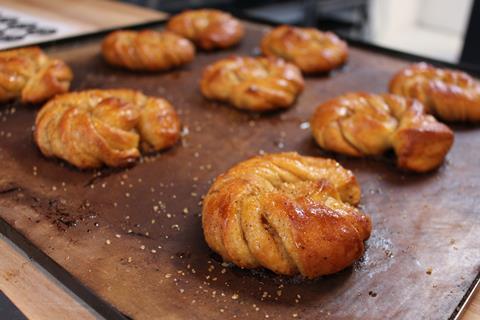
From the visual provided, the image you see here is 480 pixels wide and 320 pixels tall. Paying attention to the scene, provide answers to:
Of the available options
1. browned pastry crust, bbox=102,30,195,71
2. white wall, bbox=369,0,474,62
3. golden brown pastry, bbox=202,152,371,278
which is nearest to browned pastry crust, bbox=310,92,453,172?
golden brown pastry, bbox=202,152,371,278

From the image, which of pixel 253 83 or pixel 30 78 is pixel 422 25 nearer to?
pixel 253 83

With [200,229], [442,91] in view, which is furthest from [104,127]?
[442,91]

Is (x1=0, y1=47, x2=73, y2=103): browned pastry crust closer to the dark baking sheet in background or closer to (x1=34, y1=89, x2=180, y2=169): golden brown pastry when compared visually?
the dark baking sheet in background

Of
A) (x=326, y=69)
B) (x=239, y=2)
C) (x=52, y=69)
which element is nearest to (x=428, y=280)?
(x=326, y=69)

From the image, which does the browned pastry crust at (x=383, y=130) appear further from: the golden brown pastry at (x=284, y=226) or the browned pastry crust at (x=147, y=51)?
the browned pastry crust at (x=147, y=51)

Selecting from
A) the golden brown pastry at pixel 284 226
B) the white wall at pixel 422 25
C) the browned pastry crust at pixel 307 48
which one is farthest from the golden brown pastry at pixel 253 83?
the white wall at pixel 422 25
